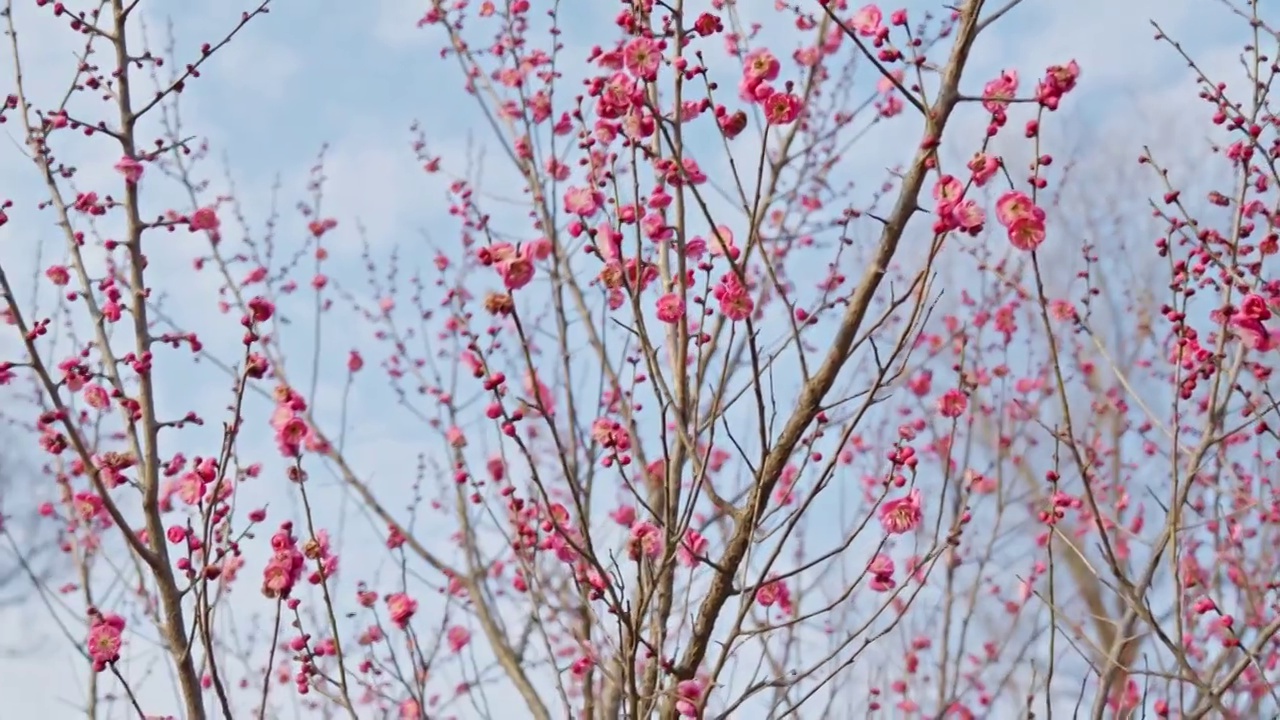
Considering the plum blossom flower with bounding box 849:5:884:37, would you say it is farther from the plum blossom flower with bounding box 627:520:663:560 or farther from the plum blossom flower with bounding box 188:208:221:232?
the plum blossom flower with bounding box 188:208:221:232

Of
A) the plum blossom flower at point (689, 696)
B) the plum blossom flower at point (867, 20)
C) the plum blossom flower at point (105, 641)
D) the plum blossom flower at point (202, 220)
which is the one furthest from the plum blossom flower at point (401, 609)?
the plum blossom flower at point (867, 20)

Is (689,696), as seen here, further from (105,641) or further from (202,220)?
(202,220)

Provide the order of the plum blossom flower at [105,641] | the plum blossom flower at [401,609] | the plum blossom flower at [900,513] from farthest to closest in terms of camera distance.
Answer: the plum blossom flower at [401,609] → the plum blossom flower at [900,513] → the plum blossom flower at [105,641]

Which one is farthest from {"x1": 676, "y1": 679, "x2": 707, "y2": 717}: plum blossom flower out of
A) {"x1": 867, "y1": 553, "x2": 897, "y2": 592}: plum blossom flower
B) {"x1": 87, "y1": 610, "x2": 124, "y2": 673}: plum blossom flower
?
{"x1": 87, "y1": 610, "x2": 124, "y2": 673}: plum blossom flower

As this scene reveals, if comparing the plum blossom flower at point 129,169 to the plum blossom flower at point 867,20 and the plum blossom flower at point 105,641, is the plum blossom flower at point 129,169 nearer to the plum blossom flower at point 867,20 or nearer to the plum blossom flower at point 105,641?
the plum blossom flower at point 105,641

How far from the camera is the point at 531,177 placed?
5039 millimetres

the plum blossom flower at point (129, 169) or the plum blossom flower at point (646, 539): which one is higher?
the plum blossom flower at point (129, 169)

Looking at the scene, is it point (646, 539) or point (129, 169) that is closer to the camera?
point (646, 539)

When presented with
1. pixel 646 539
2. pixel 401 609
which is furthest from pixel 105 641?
pixel 646 539

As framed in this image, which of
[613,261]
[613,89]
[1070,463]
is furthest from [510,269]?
[1070,463]

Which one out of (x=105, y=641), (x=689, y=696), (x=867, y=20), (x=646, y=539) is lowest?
(x=689, y=696)

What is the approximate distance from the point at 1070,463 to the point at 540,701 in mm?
4422

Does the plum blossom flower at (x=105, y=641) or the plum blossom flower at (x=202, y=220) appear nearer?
the plum blossom flower at (x=105, y=641)

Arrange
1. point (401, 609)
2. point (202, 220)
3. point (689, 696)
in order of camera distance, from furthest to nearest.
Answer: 1. point (202, 220)
2. point (401, 609)
3. point (689, 696)
